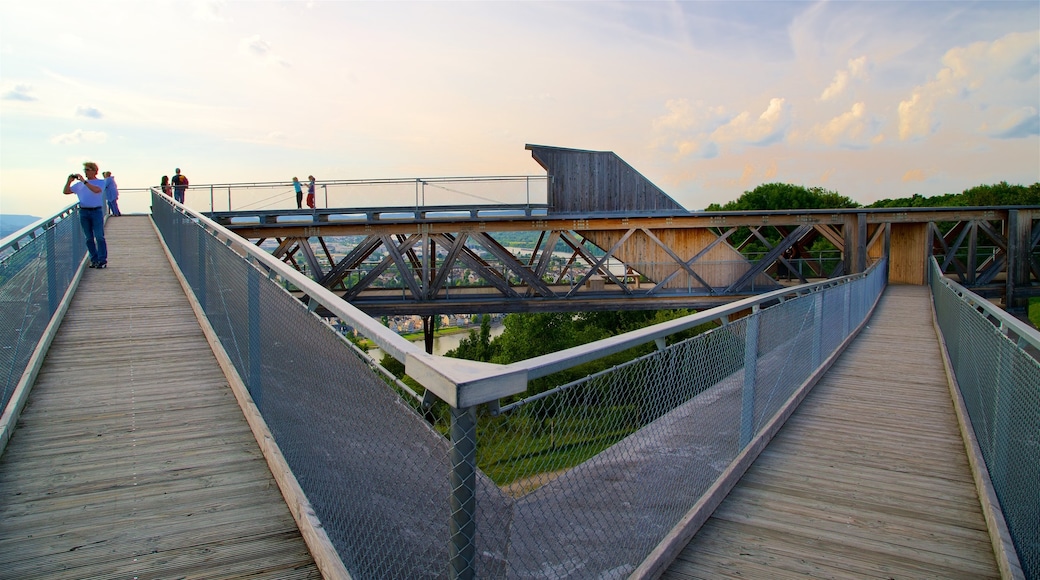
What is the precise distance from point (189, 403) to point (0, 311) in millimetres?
1579

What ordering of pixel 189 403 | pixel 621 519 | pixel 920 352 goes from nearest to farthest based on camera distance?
pixel 621 519, pixel 189 403, pixel 920 352

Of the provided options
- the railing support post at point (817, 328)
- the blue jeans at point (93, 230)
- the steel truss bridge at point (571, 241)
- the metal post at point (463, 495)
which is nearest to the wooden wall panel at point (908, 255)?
the steel truss bridge at point (571, 241)

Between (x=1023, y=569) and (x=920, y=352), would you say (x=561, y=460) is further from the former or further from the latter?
(x=920, y=352)

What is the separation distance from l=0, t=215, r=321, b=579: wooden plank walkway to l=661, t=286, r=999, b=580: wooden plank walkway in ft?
8.91

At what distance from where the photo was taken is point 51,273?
8.36 metres

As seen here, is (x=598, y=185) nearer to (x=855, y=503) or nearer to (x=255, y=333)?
(x=855, y=503)

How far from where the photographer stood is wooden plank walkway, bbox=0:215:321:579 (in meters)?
3.71

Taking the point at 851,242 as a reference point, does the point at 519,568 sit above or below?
below

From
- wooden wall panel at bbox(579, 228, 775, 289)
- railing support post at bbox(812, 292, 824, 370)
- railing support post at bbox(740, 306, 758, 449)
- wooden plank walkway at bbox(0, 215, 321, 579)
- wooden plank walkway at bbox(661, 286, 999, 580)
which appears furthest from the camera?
wooden wall panel at bbox(579, 228, 775, 289)

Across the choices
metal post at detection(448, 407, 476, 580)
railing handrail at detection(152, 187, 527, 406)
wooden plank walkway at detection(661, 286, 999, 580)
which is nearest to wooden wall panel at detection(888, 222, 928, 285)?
wooden plank walkway at detection(661, 286, 999, 580)

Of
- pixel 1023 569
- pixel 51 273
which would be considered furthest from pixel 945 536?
pixel 51 273

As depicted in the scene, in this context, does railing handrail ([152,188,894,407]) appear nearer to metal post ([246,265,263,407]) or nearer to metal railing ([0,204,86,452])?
metal post ([246,265,263,407])

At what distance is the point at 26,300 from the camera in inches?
255

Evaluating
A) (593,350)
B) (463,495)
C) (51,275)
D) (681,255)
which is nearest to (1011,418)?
(593,350)
